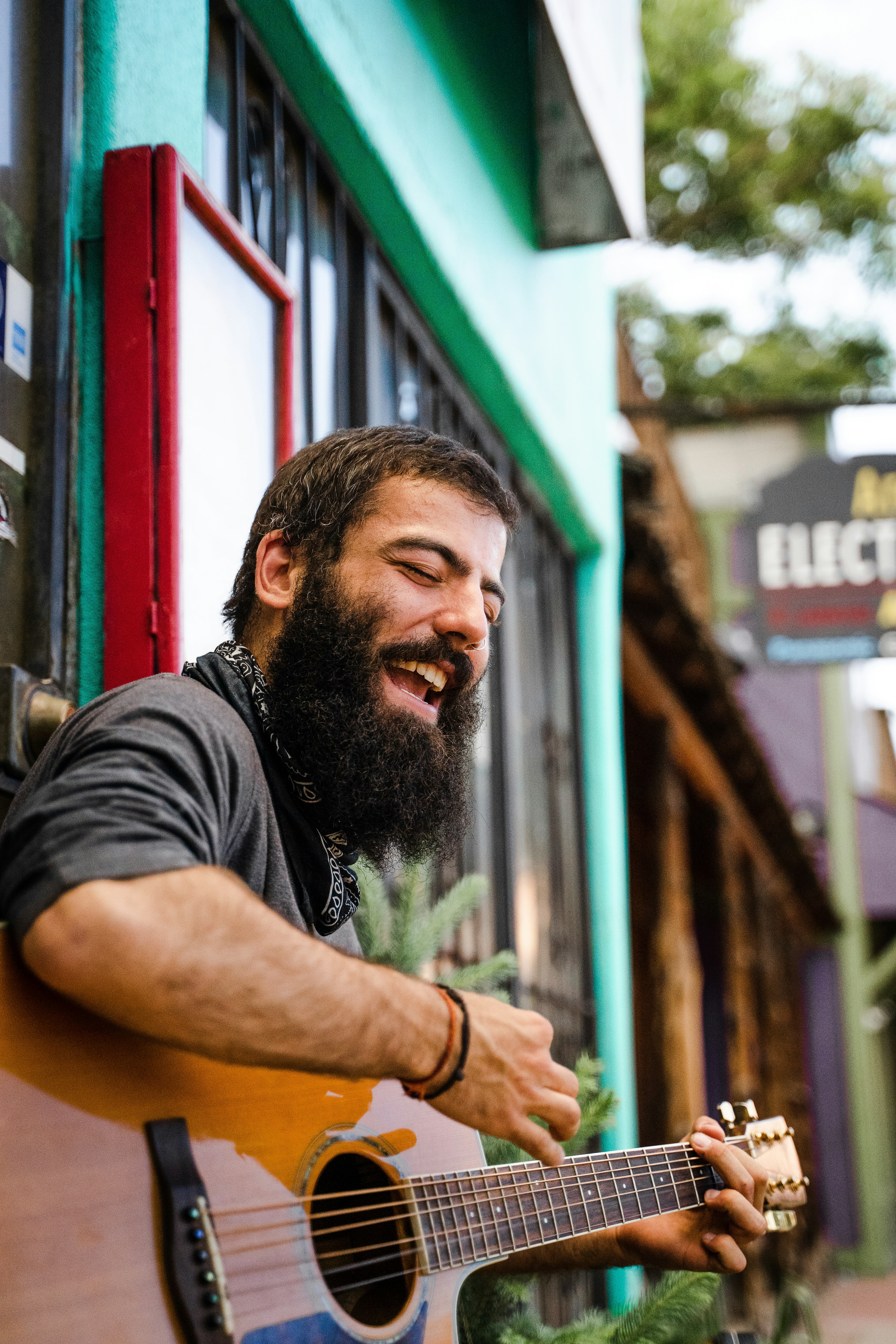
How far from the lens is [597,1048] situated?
4832mm

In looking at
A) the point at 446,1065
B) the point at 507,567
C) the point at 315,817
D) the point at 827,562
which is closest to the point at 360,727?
the point at 315,817

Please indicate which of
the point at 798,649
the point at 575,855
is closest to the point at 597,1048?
the point at 575,855

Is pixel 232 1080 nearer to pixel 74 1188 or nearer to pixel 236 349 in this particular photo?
pixel 74 1188

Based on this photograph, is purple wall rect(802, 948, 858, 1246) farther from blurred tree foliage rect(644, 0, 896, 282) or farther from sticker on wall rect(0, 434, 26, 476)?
sticker on wall rect(0, 434, 26, 476)

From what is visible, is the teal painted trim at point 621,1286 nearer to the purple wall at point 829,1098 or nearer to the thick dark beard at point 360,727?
the thick dark beard at point 360,727

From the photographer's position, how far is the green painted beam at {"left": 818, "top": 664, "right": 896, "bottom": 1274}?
43.5 feet

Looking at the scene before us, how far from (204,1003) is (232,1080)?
0.77ft

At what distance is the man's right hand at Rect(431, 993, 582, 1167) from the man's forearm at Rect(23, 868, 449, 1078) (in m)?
0.07

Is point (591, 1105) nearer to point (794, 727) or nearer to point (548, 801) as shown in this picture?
point (548, 801)

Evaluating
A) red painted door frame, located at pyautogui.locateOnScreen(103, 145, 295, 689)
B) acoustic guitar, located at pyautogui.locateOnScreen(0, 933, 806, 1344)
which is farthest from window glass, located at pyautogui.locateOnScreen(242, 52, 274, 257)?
acoustic guitar, located at pyautogui.locateOnScreen(0, 933, 806, 1344)

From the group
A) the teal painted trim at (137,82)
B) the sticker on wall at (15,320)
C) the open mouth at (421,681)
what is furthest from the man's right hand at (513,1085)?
the teal painted trim at (137,82)

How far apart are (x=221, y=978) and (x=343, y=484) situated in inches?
33.9

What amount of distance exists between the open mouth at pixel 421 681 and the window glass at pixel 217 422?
42 cm

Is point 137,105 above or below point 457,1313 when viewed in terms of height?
above
